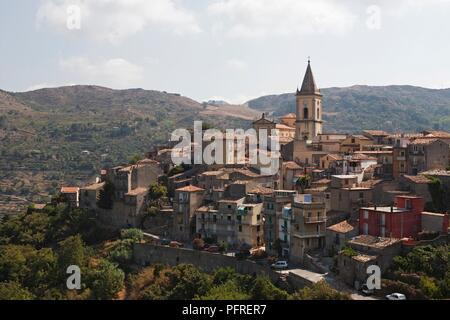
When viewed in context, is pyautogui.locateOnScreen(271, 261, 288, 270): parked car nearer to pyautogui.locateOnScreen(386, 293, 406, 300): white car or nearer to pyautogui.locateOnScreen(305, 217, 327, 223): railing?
pyautogui.locateOnScreen(305, 217, 327, 223): railing

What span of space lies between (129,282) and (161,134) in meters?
124

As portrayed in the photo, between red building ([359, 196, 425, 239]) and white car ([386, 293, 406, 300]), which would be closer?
white car ([386, 293, 406, 300])

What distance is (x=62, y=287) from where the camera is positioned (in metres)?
45.0

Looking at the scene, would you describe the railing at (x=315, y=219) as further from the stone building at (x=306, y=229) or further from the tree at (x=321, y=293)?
the tree at (x=321, y=293)

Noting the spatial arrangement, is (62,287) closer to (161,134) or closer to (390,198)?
(390,198)

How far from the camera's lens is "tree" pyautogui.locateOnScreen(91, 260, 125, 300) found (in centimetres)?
4219

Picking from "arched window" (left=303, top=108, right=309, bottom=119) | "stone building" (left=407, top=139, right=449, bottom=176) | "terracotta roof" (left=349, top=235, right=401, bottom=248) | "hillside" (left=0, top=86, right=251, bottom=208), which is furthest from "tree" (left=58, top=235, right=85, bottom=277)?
"hillside" (left=0, top=86, right=251, bottom=208)

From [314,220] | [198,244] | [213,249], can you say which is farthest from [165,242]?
[314,220]

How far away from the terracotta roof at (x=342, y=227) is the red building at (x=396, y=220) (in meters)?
0.75

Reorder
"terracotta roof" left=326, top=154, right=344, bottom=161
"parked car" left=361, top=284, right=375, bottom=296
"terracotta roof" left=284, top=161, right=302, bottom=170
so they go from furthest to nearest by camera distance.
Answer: "terracotta roof" left=284, top=161, right=302, bottom=170, "terracotta roof" left=326, top=154, right=344, bottom=161, "parked car" left=361, top=284, right=375, bottom=296

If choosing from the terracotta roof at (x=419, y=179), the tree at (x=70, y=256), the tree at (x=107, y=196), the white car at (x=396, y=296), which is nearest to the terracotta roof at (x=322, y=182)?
the terracotta roof at (x=419, y=179)

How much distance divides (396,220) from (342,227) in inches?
141

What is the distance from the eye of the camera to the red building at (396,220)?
3750 cm

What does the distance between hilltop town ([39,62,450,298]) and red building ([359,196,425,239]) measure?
62mm
